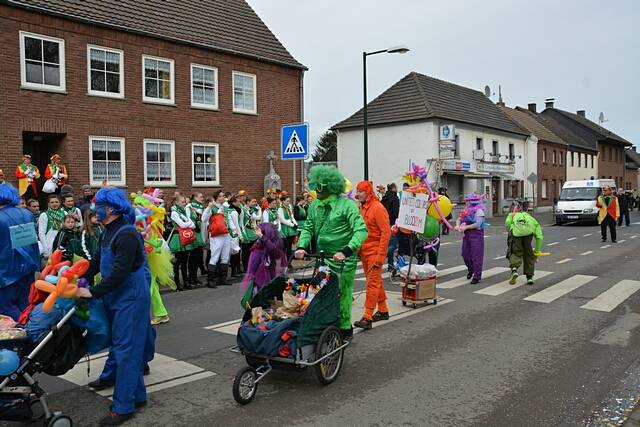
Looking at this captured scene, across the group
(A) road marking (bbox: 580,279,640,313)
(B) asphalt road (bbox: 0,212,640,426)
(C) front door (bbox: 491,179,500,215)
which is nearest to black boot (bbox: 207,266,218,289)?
(B) asphalt road (bbox: 0,212,640,426)

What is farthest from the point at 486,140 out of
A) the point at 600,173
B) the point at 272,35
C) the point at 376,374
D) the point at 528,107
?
the point at 376,374

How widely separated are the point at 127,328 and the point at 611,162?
229 ft

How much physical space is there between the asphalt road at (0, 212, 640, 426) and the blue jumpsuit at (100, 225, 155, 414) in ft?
0.84

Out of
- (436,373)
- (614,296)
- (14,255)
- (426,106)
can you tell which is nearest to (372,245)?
(436,373)

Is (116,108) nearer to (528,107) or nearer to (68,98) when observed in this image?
(68,98)

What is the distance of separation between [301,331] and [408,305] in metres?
4.15

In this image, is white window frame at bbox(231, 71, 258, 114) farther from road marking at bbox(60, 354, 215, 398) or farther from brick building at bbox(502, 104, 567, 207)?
brick building at bbox(502, 104, 567, 207)

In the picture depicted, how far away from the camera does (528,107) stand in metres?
60.1

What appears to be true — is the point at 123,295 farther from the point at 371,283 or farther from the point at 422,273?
the point at 422,273

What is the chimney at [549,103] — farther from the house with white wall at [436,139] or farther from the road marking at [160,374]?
the road marking at [160,374]

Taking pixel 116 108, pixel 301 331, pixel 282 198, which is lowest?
pixel 301 331

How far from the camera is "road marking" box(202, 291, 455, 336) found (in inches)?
289

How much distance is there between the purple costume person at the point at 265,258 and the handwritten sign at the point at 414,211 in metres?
3.24

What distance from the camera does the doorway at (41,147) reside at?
16203 mm
